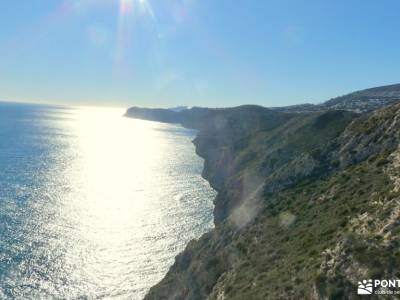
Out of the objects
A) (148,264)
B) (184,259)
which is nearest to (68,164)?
(148,264)

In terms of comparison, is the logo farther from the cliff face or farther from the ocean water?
the ocean water

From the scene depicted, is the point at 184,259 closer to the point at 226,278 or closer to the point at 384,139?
the point at 226,278

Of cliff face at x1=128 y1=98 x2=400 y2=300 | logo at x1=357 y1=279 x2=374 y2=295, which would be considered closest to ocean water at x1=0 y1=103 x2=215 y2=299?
cliff face at x1=128 y1=98 x2=400 y2=300

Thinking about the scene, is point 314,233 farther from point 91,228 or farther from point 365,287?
point 91,228

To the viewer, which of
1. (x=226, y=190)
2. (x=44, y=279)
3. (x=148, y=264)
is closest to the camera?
(x=44, y=279)

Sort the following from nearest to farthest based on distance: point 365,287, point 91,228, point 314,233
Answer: point 365,287, point 314,233, point 91,228

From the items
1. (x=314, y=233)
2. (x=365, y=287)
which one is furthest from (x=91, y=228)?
(x=365, y=287)
